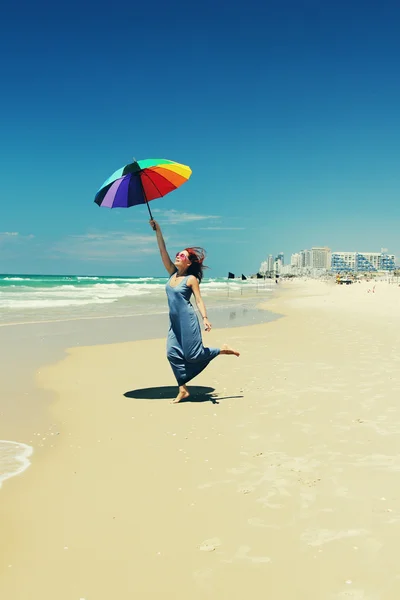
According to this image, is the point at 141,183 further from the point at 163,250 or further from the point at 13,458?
the point at 13,458

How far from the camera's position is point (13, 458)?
4.51 m

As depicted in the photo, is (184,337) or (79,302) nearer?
(184,337)

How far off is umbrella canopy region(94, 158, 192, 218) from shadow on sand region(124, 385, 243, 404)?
264cm

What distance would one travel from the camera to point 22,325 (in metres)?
15.9

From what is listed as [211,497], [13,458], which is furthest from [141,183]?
[211,497]

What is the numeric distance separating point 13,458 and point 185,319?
2791mm

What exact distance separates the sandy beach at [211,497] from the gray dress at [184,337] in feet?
1.53

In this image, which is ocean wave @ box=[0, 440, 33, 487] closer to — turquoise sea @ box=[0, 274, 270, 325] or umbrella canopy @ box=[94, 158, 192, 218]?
umbrella canopy @ box=[94, 158, 192, 218]

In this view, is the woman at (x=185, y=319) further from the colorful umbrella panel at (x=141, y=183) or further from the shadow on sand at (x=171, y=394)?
the colorful umbrella panel at (x=141, y=183)

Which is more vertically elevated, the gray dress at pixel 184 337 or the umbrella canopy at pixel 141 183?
the umbrella canopy at pixel 141 183

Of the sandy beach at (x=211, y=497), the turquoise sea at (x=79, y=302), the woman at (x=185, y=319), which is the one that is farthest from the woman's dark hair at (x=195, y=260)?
the turquoise sea at (x=79, y=302)

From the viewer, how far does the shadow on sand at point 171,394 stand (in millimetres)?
6781

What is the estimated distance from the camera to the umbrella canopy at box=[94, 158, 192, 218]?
22.6ft

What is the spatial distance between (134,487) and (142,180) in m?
4.48
